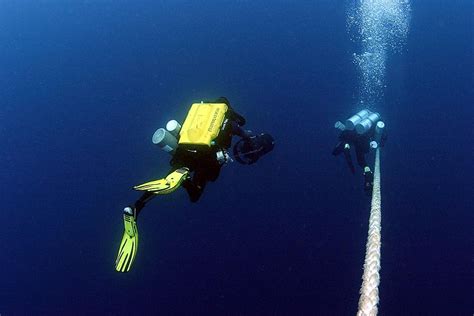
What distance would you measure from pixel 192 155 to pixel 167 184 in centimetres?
57

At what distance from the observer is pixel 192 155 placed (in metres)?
4.11

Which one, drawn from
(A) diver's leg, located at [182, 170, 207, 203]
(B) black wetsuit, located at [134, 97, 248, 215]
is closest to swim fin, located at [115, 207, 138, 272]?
(B) black wetsuit, located at [134, 97, 248, 215]

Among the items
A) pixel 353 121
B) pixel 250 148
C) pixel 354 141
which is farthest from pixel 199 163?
pixel 354 141

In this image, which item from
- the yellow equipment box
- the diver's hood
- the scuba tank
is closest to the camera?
the yellow equipment box

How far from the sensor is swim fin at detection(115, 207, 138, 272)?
152 inches

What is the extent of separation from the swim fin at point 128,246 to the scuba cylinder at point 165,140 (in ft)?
2.94

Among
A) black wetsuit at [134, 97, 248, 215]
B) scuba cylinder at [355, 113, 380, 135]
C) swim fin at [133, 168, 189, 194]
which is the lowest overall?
swim fin at [133, 168, 189, 194]

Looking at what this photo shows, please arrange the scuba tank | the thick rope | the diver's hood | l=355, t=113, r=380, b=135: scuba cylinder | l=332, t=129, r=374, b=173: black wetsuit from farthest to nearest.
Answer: l=332, t=129, r=374, b=173: black wetsuit → l=355, t=113, r=380, b=135: scuba cylinder → the diver's hood → the scuba tank → the thick rope

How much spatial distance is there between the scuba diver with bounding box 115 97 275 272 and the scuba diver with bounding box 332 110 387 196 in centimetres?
378

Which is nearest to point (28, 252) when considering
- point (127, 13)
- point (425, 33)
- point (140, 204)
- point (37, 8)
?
point (140, 204)

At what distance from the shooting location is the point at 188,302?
1444 centimetres

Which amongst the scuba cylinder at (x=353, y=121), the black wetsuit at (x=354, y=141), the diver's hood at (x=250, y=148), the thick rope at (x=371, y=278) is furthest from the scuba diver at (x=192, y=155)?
the black wetsuit at (x=354, y=141)

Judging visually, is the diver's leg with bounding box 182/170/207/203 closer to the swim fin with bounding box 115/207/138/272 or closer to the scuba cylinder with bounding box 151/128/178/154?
the scuba cylinder with bounding box 151/128/178/154

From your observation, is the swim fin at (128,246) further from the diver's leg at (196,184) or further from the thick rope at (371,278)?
the thick rope at (371,278)
